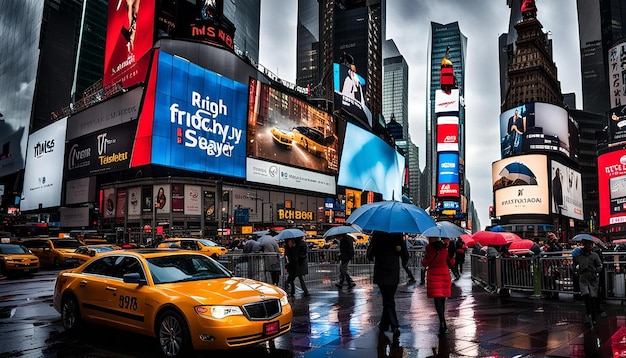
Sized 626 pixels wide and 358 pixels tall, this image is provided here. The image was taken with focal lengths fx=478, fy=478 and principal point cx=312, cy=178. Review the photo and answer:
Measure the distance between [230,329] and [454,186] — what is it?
3629 inches

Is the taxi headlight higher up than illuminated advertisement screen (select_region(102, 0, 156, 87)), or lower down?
lower down

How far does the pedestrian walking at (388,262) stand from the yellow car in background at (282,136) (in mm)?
63128

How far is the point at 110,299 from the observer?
7691 millimetres

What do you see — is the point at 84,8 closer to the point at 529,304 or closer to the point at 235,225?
the point at 235,225

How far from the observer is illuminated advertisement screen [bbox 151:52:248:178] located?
54.1 metres

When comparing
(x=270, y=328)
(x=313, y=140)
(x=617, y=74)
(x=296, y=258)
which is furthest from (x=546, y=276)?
(x=617, y=74)

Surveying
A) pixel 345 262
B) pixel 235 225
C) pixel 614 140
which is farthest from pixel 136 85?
pixel 614 140

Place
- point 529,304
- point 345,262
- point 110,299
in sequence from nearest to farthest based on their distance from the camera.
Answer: point 110,299 < point 529,304 < point 345,262

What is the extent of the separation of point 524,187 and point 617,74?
40776 millimetres

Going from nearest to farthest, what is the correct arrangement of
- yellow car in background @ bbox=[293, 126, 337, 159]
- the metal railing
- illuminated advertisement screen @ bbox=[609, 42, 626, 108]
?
1. the metal railing
2. yellow car in background @ bbox=[293, 126, 337, 159]
3. illuminated advertisement screen @ bbox=[609, 42, 626, 108]

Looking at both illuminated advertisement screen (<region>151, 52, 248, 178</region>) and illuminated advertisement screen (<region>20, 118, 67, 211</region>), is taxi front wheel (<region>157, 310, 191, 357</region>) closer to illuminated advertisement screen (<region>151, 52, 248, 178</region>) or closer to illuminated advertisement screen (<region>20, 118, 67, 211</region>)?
illuminated advertisement screen (<region>151, 52, 248, 178</region>)

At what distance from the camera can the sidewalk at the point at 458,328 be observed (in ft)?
23.4

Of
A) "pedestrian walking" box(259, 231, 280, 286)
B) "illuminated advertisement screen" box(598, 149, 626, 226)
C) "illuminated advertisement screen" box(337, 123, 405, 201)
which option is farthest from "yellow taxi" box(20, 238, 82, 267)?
"illuminated advertisement screen" box(337, 123, 405, 201)

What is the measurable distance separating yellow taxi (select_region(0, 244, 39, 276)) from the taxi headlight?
58.4ft
